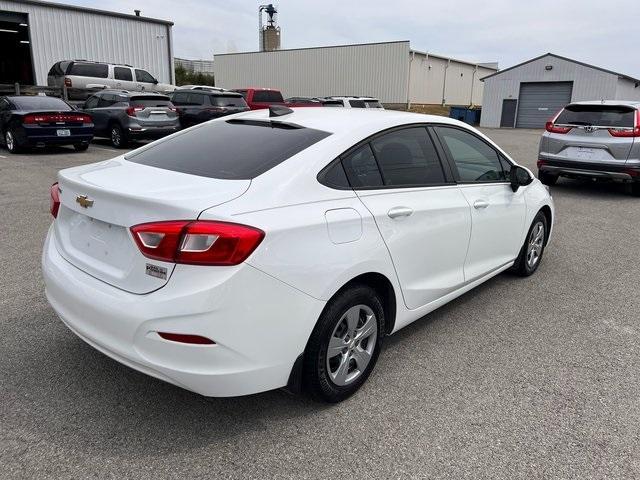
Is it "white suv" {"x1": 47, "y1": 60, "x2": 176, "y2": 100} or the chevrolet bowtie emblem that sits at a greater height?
"white suv" {"x1": 47, "y1": 60, "x2": 176, "y2": 100}

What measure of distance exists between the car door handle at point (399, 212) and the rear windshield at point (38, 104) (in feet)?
40.1

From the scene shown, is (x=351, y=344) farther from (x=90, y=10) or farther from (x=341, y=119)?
(x=90, y=10)

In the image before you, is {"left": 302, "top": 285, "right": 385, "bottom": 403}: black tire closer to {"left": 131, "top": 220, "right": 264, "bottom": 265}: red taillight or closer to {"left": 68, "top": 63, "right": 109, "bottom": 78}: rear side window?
{"left": 131, "top": 220, "right": 264, "bottom": 265}: red taillight

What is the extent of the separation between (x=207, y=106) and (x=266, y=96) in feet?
15.5

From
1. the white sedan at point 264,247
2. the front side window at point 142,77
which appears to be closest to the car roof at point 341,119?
the white sedan at point 264,247

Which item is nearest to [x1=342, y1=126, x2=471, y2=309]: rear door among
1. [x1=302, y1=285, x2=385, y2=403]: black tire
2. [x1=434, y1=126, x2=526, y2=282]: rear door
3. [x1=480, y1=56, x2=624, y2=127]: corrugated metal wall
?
[x1=434, y1=126, x2=526, y2=282]: rear door

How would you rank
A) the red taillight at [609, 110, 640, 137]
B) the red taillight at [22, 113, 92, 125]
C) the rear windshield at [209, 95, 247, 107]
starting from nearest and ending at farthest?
the red taillight at [609, 110, 640, 137], the red taillight at [22, 113, 92, 125], the rear windshield at [209, 95, 247, 107]

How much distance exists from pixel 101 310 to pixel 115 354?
0.22 m

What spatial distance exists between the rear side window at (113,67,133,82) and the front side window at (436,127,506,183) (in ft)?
68.4

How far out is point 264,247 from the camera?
235 cm

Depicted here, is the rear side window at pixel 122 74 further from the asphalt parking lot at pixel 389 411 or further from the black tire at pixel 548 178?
the asphalt parking lot at pixel 389 411

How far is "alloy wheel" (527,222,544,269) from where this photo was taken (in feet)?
16.2

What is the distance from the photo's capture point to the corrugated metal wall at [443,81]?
40.7 m

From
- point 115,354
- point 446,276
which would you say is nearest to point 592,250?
point 446,276
